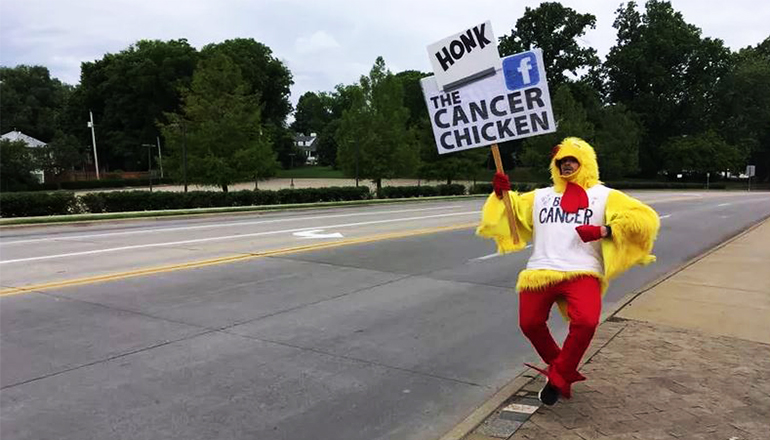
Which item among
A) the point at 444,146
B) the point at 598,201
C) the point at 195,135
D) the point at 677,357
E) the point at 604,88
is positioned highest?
the point at 604,88

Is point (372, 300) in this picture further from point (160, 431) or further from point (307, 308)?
point (160, 431)

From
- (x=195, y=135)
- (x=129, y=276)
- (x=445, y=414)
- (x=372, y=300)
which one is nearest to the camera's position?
(x=445, y=414)

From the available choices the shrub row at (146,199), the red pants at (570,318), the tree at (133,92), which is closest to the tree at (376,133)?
the shrub row at (146,199)

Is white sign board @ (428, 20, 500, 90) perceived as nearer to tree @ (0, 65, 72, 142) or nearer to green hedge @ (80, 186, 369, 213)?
green hedge @ (80, 186, 369, 213)

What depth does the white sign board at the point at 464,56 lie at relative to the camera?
482 centimetres

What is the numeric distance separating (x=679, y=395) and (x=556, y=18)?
8643 centimetres

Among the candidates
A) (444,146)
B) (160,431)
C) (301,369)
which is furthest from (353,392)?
(444,146)

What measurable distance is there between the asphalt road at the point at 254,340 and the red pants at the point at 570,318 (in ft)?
2.28

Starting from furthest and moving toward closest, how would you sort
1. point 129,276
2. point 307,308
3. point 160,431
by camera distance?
1. point 129,276
2. point 307,308
3. point 160,431

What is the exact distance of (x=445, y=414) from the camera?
4402mm

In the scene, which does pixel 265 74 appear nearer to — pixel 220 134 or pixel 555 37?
pixel 555 37

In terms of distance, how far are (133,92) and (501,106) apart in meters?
81.2

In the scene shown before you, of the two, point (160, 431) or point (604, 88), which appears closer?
point (160, 431)

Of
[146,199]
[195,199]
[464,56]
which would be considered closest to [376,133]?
[195,199]
